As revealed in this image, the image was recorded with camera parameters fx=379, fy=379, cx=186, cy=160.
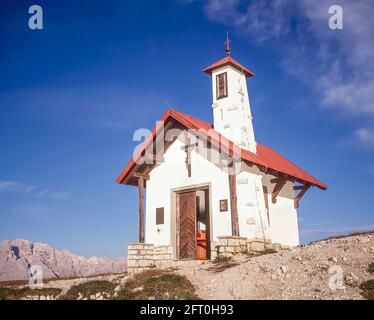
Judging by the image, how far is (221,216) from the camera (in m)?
16.0

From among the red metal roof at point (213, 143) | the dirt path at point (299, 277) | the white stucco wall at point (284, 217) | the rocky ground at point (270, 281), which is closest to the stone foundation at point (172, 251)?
the white stucco wall at point (284, 217)

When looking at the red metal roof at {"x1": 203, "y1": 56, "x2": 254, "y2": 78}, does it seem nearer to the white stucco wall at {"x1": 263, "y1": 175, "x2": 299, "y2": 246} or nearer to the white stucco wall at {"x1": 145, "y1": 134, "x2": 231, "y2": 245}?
the white stucco wall at {"x1": 145, "y1": 134, "x2": 231, "y2": 245}

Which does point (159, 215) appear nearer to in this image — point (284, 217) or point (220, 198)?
point (220, 198)

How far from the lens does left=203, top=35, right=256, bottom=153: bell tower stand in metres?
17.9

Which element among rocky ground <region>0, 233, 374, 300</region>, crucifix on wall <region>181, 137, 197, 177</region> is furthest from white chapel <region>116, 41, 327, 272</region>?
rocky ground <region>0, 233, 374, 300</region>

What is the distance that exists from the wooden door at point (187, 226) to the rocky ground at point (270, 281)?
479cm

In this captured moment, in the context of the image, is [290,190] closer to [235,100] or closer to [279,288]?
[235,100]

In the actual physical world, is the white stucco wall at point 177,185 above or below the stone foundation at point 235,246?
above

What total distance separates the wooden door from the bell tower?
3.45 meters

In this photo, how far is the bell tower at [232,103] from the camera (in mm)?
17859

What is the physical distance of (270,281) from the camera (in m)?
9.36

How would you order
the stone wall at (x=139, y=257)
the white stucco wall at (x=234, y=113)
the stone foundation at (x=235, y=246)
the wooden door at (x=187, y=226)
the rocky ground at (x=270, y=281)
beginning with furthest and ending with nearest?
the white stucco wall at (x=234, y=113)
the wooden door at (x=187, y=226)
the stone wall at (x=139, y=257)
the stone foundation at (x=235, y=246)
the rocky ground at (x=270, y=281)

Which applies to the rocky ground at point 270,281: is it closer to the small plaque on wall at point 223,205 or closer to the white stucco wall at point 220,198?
the white stucco wall at point 220,198
